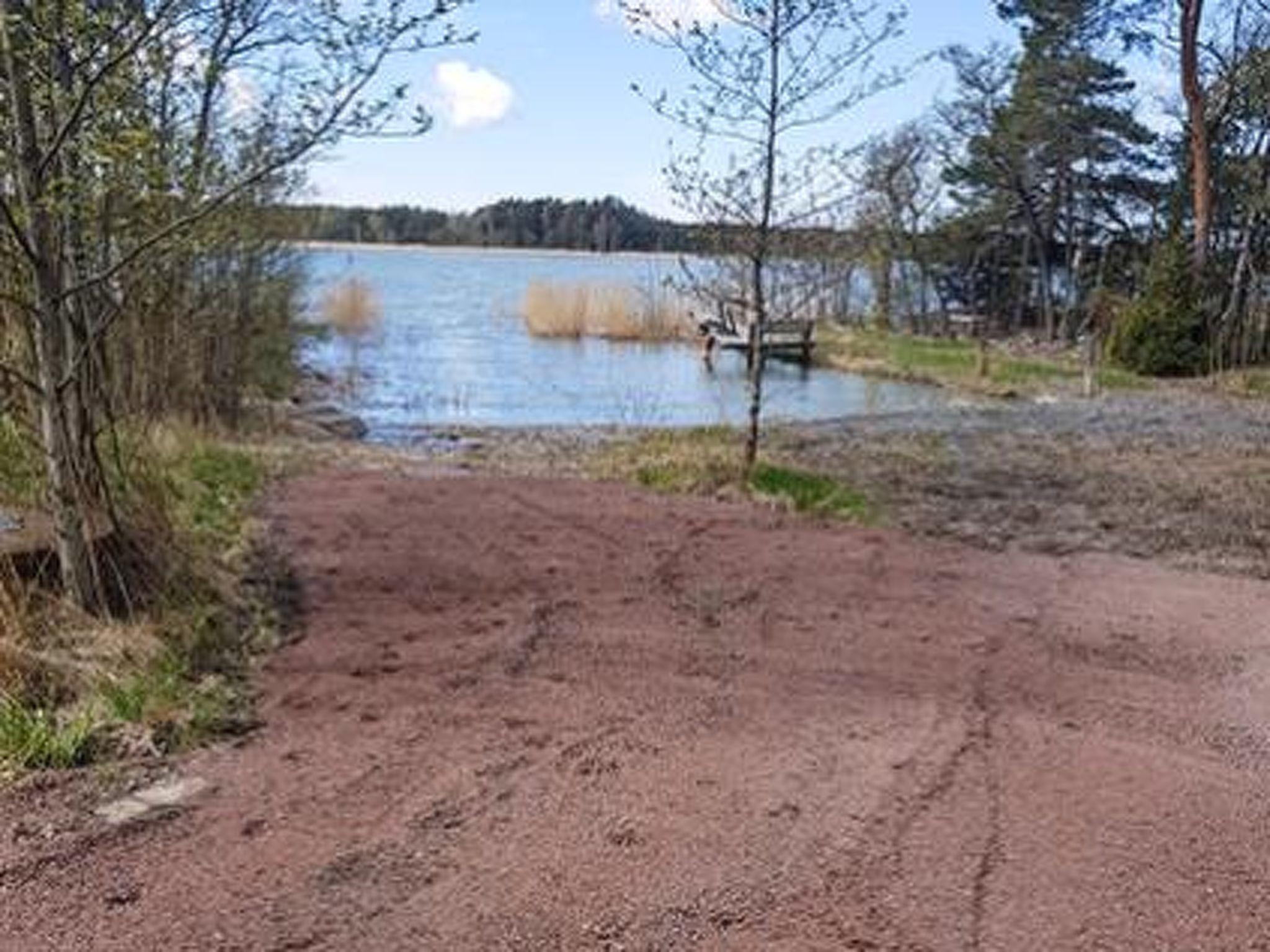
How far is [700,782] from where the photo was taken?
3.48 m

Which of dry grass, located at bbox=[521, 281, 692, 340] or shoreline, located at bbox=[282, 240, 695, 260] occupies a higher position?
shoreline, located at bbox=[282, 240, 695, 260]

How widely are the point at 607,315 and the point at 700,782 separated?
2980 centimetres

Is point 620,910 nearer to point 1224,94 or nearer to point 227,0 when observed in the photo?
point 227,0

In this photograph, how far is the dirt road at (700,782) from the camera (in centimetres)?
279

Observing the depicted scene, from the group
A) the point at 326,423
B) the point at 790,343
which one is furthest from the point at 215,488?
the point at 790,343

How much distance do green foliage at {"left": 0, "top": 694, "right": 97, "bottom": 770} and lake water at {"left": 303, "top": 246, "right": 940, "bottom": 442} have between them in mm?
8109

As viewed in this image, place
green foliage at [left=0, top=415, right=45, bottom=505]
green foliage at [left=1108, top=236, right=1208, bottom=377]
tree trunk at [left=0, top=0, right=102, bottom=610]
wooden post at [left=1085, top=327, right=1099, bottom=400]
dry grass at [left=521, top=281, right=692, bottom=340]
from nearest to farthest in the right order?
1. tree trunk at [left=0, top=0, right=102, bottom=610]
2. green foliage at [left=0, top=415, right=45, bottom=505]
3. wooden post at [left=1085, top=327, right=1099, bottom=400]
4. green foliage at [left=1108, top=236, right=1208, bottom=377]
5. dry grass at [left=521, top=281, right=692, bottom=340]

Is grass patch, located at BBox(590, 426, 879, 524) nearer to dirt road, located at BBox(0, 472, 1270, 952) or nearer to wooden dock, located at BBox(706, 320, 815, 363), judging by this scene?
dirt road, located at BBox(0, 472, 1270, 952)

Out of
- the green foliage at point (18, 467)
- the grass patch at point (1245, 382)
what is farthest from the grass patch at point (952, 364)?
the green foliage at point (18, 467)

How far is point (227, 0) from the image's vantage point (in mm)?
4633

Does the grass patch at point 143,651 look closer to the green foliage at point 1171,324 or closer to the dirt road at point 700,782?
the dirt road at point 700,782

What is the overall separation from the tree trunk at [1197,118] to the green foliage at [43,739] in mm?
21486

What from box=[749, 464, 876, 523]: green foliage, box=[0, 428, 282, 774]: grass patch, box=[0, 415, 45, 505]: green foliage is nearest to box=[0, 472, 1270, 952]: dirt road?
box=[0, 428, 282, 774]: grass patch

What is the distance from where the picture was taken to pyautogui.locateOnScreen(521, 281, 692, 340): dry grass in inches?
1275
